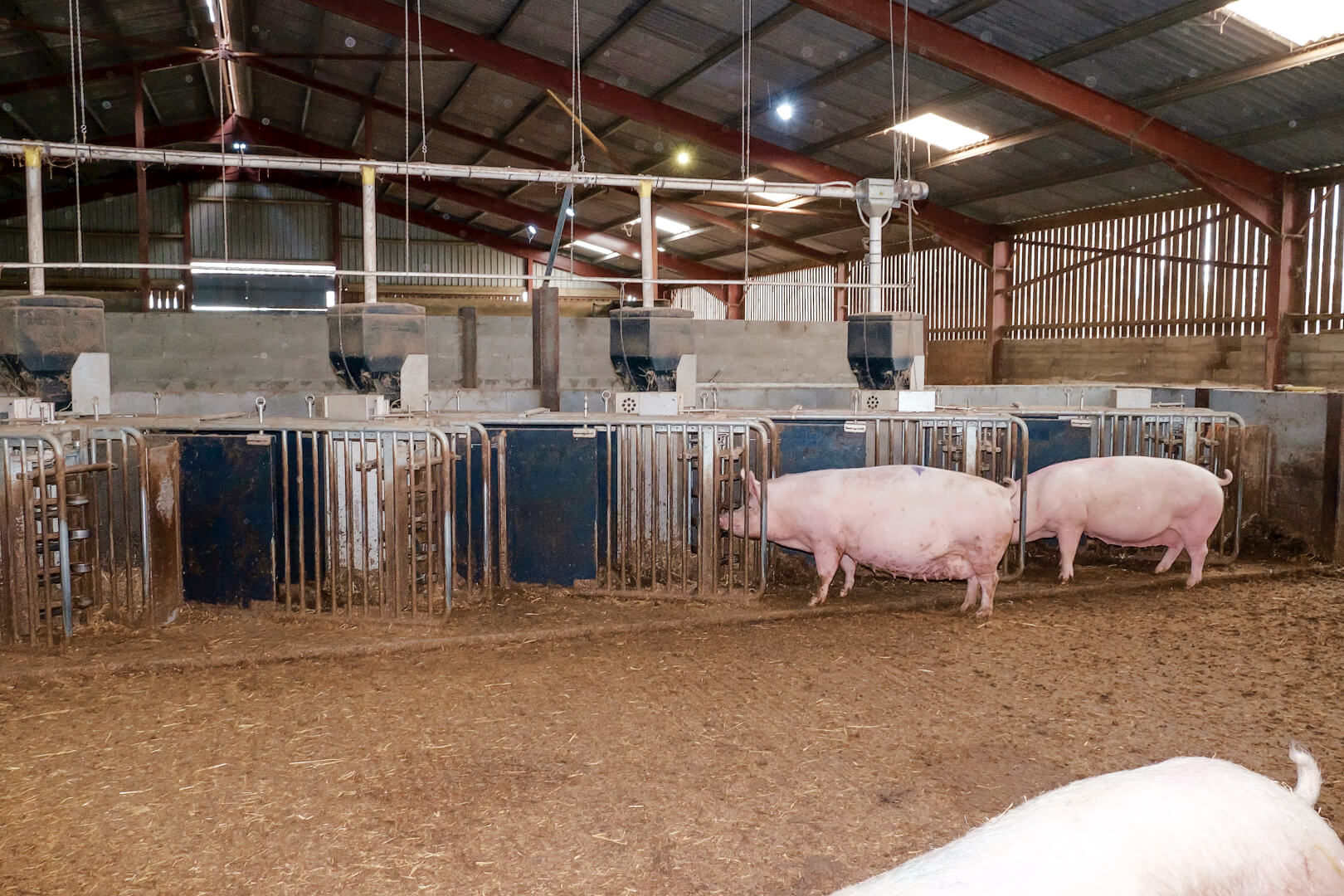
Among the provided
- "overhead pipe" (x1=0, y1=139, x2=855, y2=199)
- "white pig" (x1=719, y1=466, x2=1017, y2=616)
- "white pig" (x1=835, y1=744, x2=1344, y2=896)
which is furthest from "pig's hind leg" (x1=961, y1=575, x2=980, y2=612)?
"white pig" (x1=835, y1=744, x2=1344, y2=896)

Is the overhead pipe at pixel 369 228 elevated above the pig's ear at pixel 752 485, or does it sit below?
above

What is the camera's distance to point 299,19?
14.6 meters

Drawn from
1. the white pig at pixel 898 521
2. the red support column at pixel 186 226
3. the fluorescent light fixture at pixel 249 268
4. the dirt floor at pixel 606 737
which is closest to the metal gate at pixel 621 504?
the white pig at pixel 898 521

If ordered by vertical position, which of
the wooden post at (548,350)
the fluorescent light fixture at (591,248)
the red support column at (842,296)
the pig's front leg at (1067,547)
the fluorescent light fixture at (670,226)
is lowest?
the pig's front leg at (1067,547)

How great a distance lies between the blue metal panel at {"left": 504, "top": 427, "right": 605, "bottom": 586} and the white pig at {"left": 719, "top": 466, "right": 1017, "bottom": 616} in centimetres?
101

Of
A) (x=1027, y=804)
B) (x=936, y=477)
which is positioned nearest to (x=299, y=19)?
(x=936, y=477)

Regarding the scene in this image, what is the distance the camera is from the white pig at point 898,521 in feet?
20.8

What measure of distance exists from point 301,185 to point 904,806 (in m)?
24.2

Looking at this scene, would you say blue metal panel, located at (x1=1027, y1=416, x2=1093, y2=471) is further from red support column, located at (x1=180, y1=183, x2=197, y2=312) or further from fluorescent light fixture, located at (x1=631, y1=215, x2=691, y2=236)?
red support column, located at (x1=180, y1=183, x2=197, y2=312)

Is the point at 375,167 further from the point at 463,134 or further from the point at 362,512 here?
the point at 463,134

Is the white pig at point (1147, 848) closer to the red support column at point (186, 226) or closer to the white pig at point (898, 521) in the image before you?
the white pig at point (898, 521)

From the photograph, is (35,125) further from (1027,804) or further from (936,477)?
(1027,804)

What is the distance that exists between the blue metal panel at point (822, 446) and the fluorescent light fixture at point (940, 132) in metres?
6.47

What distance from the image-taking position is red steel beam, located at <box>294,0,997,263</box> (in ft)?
42.8
